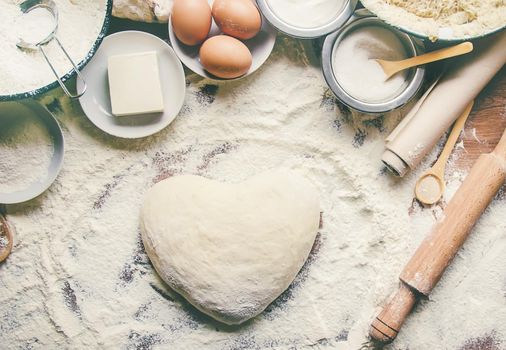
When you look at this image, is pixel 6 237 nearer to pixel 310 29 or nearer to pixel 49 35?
pixel 49 35

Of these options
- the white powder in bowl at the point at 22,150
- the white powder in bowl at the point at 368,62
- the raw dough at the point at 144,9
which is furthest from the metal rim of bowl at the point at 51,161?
the white powder in bowl at the point at 368,62

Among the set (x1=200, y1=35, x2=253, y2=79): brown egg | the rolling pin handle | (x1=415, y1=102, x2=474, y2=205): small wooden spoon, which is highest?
(x1=200, y1=35, x2=253, y2=79): brown egg

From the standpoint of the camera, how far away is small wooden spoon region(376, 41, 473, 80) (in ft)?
3.91

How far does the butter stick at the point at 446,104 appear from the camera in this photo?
1.23 m

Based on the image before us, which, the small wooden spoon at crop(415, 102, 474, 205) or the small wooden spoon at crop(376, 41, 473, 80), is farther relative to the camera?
the small wooden spoon at crop(415, 102, 474, 205)

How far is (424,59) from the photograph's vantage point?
4.05 feet

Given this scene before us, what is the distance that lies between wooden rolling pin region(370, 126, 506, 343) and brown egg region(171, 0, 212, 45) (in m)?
0.69

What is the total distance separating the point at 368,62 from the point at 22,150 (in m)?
0.83

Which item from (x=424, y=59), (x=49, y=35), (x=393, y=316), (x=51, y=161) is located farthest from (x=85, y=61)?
(x=393, y=316)

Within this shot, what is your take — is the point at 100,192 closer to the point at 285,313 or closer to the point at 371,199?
the point at 285,313

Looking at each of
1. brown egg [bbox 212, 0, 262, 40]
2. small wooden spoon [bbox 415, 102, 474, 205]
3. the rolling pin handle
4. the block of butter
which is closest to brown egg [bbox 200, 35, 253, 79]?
brown egg [bbox 212, 0, 262, 40]

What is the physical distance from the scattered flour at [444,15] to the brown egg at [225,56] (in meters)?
0.29

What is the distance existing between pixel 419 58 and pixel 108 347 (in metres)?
0.98

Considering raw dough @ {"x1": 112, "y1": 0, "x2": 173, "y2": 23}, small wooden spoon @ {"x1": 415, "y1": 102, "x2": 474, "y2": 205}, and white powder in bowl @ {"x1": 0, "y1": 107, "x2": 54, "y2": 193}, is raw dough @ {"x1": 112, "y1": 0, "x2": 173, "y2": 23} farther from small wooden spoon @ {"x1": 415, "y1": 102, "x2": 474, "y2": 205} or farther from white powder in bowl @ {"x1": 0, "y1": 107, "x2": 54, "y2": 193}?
small wooden spoon @ {"x1": 415, "y1": 102, "x2": 474, "y2": 205}
